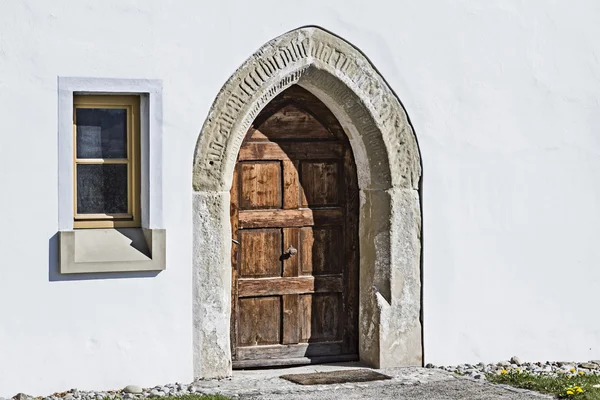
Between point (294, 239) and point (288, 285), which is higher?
point (294, 239)

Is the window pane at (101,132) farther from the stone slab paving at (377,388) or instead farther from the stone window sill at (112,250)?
the stone slab paving at (377,388)

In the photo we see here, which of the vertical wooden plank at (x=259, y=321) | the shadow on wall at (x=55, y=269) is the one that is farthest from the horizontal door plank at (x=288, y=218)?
the shadow on wall at (x=55, y=269)

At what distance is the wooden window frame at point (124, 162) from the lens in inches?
304

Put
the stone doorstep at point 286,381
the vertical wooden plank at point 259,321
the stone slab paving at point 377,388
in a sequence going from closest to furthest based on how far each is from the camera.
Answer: the stone slab paving at point 377,388
the stone doorstep at point 286,381
the vertical wooden plank at point 259,321

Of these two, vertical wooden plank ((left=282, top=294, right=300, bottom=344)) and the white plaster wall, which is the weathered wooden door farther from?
the white plaster wall

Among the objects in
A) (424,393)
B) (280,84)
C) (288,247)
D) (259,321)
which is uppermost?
(280,84)

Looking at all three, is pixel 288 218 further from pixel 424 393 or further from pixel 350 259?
pixel 424 393

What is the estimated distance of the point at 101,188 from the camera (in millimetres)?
7812

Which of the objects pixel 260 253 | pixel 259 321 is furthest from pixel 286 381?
pixel 260 253

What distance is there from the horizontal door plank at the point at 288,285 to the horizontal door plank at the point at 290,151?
93cm

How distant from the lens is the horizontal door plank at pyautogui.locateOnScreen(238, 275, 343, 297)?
843cm

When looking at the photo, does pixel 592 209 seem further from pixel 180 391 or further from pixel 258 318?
pixel 180 391

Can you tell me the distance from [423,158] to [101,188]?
96.2 inches

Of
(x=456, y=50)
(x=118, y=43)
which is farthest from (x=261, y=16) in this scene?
(x=456, y=50)
